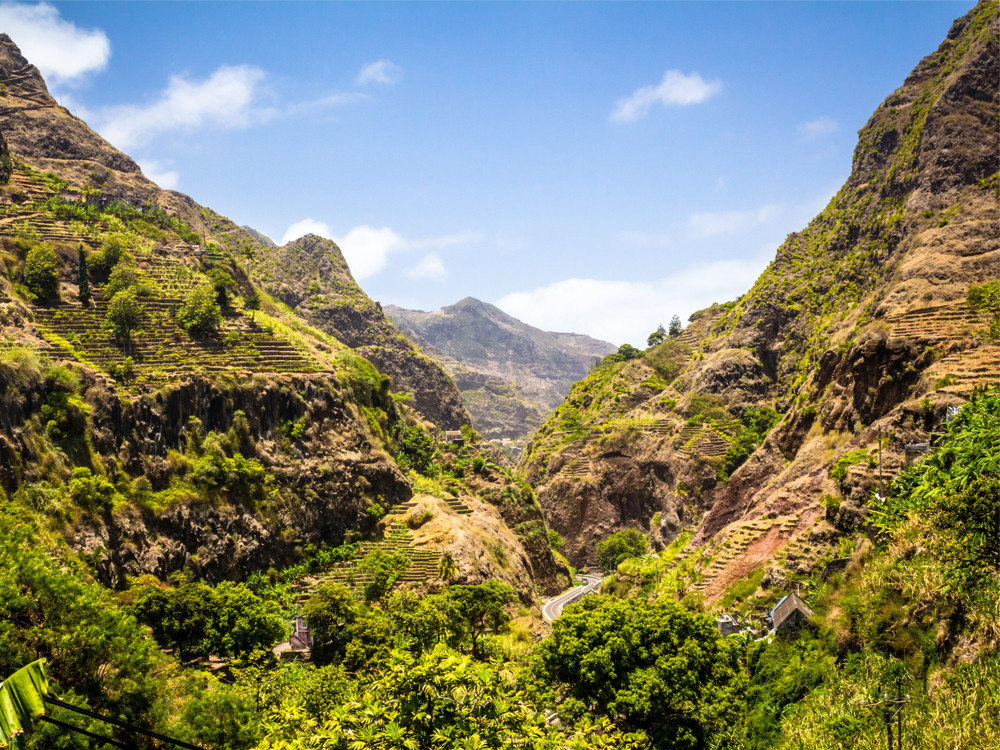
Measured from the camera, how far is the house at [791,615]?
111 feet

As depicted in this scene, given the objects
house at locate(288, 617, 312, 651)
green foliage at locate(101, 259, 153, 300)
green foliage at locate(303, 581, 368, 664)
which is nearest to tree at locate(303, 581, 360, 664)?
green foliage at locate(303, 581, 368, 664)

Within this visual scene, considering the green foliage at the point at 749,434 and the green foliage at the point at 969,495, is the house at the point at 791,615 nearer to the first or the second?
the green foliage at the point at 969,495

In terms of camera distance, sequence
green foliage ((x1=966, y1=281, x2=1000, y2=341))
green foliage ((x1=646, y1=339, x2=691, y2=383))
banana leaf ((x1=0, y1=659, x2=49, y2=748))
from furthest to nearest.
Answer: green foliage ((x1=646, y1=339, x2=691, y2=383))
green foliage ((x1=966, y1=281, x2=1000, y2=341))
banana leaf ((x1=0, y1=659, x2=49, y2=748))

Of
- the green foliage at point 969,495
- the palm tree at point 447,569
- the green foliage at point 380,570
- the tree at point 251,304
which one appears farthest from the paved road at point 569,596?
the tree at point 251,304

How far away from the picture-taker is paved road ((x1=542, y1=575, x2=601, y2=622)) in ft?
204

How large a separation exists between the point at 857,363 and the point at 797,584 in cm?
2001

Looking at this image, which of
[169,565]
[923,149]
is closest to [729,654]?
[169,565]

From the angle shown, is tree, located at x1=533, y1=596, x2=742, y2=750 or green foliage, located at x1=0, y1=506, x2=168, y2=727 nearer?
green foliage, located at x1=0, y1=506, x2=168, y2=727

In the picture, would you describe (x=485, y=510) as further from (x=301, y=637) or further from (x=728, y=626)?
(x=728, y=626)

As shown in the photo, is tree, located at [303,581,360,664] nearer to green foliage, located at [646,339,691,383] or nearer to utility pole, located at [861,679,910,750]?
utility pole, located at [861,679,910,750]

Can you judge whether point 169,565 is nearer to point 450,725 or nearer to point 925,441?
point 450,725

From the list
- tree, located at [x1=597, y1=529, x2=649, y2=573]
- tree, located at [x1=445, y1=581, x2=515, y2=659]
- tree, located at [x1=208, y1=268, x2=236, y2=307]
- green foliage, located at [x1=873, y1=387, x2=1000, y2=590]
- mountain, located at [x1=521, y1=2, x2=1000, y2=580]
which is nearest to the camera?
green foliage, located at [x1=873, y1=387, x2=1000, y2=590]

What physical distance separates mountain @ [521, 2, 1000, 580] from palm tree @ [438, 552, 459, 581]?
59.8 feet

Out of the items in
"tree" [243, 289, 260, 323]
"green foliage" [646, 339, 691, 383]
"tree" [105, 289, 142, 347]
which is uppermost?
"tree" [243, 289, 260, 323]
